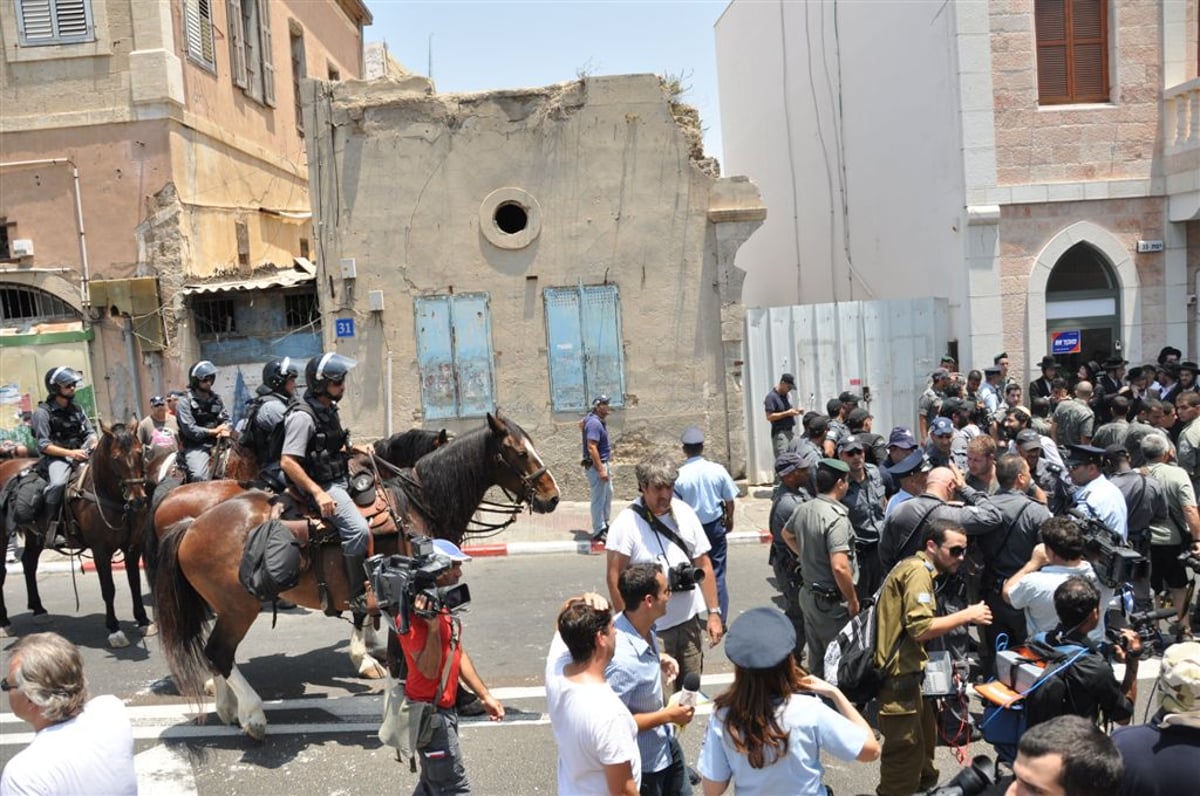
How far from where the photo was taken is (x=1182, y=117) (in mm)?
14266

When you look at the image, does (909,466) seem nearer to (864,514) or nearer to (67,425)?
(864,514)

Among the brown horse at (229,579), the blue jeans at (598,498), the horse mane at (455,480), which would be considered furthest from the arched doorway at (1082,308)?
the brown horse at (229,579)

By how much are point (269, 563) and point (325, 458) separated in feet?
2.61

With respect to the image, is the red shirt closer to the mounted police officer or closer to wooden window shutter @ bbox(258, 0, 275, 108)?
the mounted police officer

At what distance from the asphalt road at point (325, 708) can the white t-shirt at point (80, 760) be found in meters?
2.46

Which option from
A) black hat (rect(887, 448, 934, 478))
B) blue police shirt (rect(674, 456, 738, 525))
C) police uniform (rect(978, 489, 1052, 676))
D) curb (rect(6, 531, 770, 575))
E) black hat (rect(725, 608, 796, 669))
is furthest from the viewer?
curb (rect(6, 531, 770, 575))

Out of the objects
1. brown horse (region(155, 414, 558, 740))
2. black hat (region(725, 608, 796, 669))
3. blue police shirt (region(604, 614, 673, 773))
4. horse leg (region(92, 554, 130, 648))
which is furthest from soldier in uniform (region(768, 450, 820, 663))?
horse leg (region(92, 554, 130, 648))

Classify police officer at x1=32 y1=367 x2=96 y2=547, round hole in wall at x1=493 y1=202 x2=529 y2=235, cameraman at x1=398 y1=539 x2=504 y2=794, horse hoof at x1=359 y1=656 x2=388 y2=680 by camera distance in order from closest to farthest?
cameraman at x1=398 y1=539 x2=504 y2=794
horse hoof at x1=359 y1=656 x2=388 y2=680
police officer at x1=32 y1=367 x2=96 y2=547
round hole in wall at x1=493 y1=202 x2=529 y2=235

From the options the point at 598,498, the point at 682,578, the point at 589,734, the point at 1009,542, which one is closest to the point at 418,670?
the point at 589,734

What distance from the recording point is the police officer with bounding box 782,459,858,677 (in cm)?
560

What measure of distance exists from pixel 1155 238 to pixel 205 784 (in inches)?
584

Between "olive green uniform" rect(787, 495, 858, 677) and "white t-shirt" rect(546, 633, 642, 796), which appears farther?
"olive green uniform" rect(787, 495, 858, 677)

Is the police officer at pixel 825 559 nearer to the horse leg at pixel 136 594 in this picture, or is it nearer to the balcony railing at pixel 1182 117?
the horse leg at pixel 136 594

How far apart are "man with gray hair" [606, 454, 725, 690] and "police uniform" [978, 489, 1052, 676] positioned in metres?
1.85
